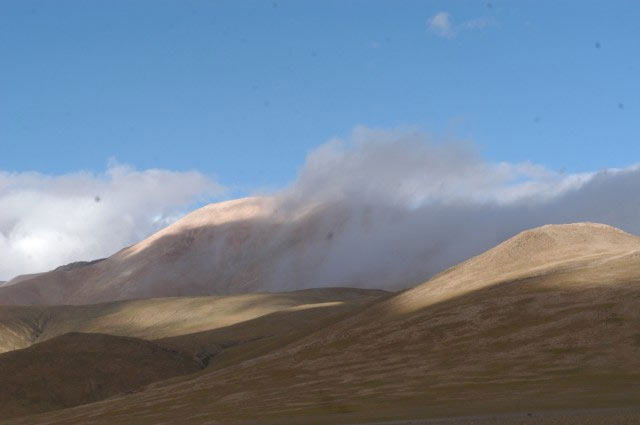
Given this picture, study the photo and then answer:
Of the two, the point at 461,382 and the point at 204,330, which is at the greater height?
the point at 204,330

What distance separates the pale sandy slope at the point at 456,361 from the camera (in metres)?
50.7

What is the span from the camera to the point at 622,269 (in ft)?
297

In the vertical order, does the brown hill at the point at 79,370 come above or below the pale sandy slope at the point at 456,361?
above

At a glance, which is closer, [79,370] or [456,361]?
[456,361]

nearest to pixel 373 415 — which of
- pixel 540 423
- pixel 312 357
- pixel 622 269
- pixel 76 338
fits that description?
pixel 540 423

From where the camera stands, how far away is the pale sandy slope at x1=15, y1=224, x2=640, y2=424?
166 ft

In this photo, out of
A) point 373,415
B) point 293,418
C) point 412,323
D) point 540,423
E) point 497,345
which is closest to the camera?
point 540,423

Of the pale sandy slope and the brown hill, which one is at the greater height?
the brown hill

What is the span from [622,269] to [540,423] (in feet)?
196

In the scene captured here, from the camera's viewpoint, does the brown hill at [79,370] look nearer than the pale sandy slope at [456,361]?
No

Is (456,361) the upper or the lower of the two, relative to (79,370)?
lower

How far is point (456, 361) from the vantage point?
70.6 m

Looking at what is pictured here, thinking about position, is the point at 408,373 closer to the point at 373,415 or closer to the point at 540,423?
the point at 373,415

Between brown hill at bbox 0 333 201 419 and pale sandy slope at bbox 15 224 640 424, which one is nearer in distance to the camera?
pale sandy slope at bbox 15 224 640 424
